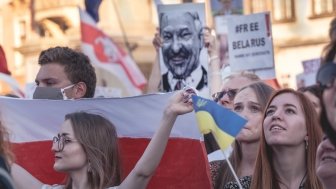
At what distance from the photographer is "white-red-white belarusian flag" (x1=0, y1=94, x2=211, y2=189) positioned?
438 centimetres

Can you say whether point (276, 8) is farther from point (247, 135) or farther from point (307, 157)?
point (307, 157)

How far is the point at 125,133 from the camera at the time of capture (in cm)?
446

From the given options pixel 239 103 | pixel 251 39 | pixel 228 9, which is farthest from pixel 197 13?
pixel 228 9

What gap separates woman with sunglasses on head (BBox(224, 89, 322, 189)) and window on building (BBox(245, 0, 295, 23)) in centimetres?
2437

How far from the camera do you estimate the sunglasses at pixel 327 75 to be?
2.34 meters

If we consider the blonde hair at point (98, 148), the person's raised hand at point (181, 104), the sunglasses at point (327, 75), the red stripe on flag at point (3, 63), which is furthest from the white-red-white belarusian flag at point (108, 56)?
the sunglasses at point (327, 75)

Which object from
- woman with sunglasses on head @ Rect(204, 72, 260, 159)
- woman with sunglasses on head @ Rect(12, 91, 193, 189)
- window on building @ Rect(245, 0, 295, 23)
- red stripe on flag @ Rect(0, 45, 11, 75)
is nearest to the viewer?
woman with sunglasses on head @ Rect(12, 91, 193, 189)

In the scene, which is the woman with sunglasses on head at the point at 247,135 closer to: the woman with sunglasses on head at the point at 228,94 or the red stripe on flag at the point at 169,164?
the red stripe on flag at the point at 169,164

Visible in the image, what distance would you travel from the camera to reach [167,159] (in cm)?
439

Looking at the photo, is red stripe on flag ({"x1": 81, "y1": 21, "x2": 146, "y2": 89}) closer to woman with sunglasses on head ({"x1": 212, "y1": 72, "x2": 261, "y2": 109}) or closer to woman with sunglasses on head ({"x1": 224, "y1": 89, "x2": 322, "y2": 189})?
woman with sunglasses on head ({"x1": 212, "y1": 72, "x2": 261, "y2": 109})

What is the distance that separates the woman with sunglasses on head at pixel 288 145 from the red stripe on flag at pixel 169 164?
1.10 feet

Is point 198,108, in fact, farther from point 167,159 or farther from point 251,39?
point 251,39

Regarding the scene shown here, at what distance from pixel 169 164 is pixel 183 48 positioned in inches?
122

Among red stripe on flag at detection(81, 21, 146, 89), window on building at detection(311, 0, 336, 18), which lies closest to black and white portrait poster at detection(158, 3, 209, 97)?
red stripe on flag at detection(81, 21, 146, 89)
